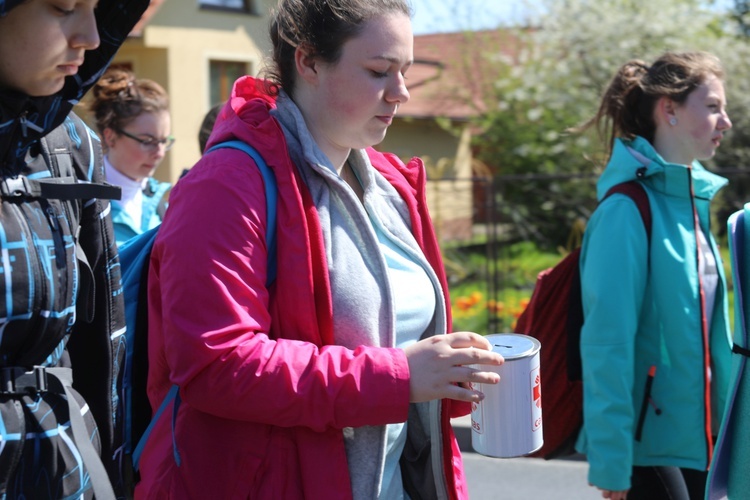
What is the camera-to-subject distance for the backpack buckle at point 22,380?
1.53m

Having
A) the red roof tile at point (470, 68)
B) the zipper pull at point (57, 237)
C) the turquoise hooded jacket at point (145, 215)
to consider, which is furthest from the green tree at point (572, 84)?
the zipper pull at point (57, 237)

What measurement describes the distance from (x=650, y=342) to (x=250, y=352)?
69.7 inches

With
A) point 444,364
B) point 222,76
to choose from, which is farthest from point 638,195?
point 222,76

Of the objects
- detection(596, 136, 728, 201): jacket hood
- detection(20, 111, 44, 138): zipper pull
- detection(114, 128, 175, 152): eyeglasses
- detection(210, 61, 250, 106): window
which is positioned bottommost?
detection(596, 136, 728, 201): jacket hood

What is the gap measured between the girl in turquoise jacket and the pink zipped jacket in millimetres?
1382

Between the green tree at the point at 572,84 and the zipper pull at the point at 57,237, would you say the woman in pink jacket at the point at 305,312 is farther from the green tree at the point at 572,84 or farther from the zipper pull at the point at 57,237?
the green tree at the point at 572,84

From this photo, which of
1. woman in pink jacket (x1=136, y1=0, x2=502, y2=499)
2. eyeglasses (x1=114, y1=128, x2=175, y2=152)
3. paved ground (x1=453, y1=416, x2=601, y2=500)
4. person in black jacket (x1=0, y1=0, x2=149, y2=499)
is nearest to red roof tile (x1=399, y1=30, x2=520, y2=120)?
paved ground (x1=453, y1=416, x2=601, y2=500)

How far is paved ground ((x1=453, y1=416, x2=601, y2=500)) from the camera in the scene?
5430 millimetres

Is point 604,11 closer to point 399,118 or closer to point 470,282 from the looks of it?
point 470,282

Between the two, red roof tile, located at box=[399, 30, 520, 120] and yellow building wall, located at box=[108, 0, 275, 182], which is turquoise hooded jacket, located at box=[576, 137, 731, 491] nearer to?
yellow building wall, located at box=[108, 0, 275, 182]

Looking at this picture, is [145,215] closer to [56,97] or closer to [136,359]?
[136,359]

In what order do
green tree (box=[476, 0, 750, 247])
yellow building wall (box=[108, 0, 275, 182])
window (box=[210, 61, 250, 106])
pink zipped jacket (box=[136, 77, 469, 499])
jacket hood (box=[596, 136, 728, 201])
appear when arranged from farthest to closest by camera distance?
window (box=[210, 61, 250, 106]) < yellow building wall (box=[108, 0, 275, 182]) < green tree (box=[476, 0, 750, 247]) < jacket hood (box=[596, 136, 728, 201]) < pink zipped jacket (box=[136, 77, 469, 499])

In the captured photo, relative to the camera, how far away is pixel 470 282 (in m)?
9.86

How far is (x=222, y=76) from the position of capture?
52.5 feet
